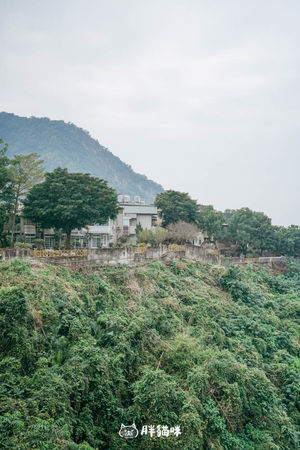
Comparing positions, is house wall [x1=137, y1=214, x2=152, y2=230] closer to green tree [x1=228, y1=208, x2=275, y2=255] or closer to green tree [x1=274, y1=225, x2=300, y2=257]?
green tree [x1=228, y1=208, x2=275, y2=255]

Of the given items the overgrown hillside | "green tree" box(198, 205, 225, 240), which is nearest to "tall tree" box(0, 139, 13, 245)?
the overgrown hillside

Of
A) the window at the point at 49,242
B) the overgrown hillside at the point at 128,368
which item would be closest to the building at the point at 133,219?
the window at the point at 49,242

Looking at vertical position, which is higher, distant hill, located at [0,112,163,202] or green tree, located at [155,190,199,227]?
distant hill, located at [0,112,163,202]

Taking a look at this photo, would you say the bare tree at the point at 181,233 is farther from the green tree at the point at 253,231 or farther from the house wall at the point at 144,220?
the green tree at the point at 253,231

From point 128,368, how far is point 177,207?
2606cm

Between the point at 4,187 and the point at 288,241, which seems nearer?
the point at 4,187

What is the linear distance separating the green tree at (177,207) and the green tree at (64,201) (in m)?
11.9

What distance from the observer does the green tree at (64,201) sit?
2256 cm

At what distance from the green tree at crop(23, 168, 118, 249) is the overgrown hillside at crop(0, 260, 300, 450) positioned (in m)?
8.79

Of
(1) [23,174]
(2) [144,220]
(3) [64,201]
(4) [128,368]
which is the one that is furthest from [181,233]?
(4) [128,368]

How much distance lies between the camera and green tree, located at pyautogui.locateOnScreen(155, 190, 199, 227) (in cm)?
3491

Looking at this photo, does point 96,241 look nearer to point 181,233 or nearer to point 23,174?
point 181,233

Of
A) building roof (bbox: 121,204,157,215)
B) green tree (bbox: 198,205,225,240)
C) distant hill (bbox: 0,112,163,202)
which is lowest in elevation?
green tree (bbox: 198,205,225,240)

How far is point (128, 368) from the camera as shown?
962 centimetres
